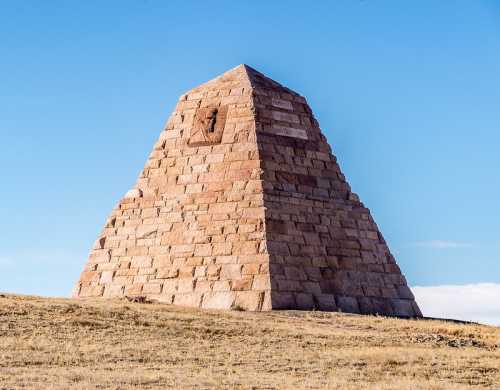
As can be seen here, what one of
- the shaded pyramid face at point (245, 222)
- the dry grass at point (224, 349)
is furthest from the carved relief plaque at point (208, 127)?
the dry grass at point (224, 349)

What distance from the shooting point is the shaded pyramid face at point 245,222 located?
1035 inches

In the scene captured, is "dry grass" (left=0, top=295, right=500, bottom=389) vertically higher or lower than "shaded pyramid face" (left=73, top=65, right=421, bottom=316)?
lower

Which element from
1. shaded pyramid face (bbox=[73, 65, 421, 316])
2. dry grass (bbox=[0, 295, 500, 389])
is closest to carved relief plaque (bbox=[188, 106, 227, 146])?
shaded pyramid face (bbox=[73, 65, 421, 316])

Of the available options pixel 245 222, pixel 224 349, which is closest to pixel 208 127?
pixel 245 222

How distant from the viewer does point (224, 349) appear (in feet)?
63.3

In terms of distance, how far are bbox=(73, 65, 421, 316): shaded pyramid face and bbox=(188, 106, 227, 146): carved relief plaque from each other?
1.4 inches

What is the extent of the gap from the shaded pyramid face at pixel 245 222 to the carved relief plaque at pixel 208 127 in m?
0.04

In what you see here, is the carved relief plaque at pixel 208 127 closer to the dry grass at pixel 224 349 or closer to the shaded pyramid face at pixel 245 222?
the shaded pyramid face at pixel 245 222

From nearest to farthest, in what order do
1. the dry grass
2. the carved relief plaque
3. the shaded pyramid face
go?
the dry grass
the shaded pyramid face
the carved relief plaque

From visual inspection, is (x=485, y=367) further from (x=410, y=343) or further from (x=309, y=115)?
(x=309, y=115)

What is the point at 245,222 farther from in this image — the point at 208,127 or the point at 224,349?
the point at 224,349

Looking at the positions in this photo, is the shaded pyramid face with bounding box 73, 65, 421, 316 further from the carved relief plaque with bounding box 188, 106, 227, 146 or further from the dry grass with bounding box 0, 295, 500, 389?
the dry grass with bounding box 0, 295, 500, 389

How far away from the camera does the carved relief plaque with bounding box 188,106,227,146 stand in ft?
96.8

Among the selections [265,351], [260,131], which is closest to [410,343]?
[265,351]
